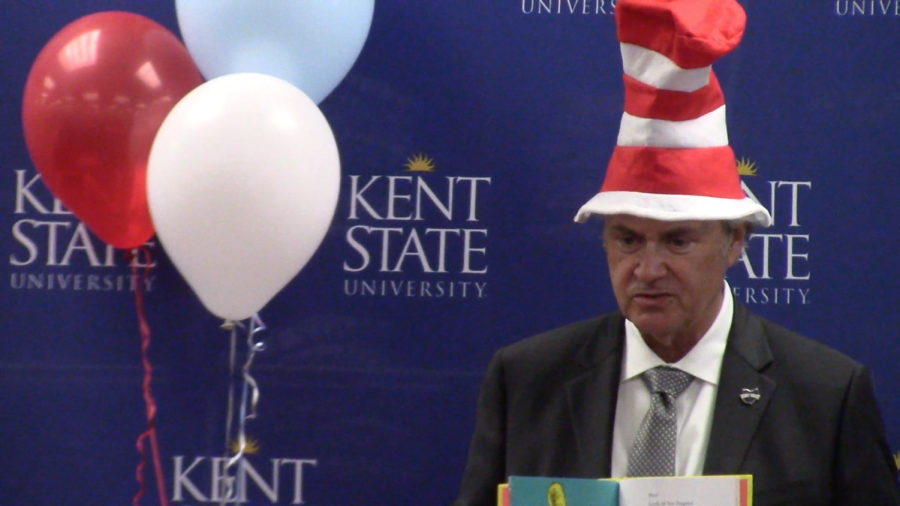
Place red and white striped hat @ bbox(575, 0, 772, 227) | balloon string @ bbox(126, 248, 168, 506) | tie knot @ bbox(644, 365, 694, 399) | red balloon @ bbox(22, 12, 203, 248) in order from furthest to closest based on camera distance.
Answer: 1. balloon string @ bbox(126, 248, 168, 506)
2. red balloon @ bbox(22, 12, 203, 248)
3. tie knot @ bbox(644, 365, 694, 399)
4. red and white striped hat @ bbox(575, 0, 772, 227)

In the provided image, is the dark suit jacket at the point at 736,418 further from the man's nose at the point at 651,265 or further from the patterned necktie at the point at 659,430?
the man's nose at the point at 651,265

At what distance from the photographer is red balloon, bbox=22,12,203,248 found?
2193mm

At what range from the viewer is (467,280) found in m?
2.62

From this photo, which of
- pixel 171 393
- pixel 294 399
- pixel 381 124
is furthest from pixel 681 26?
pixel 171 393

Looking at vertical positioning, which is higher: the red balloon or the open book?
the red balloon

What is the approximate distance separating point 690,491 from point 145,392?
1.35 meters

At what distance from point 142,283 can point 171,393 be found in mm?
271

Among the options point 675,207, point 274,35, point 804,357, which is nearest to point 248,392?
point 274,35

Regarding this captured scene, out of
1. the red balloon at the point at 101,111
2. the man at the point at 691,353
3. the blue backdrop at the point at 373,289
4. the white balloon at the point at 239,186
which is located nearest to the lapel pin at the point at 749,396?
the man at the point at 691,353

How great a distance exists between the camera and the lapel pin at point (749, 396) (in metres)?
2.04

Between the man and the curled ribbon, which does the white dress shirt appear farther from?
the curled ribbon

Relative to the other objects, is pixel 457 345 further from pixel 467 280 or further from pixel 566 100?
pixel 566 100

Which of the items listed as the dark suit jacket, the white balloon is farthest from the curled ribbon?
the dark suit jacket

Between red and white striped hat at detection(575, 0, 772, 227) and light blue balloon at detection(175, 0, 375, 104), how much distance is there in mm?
587
